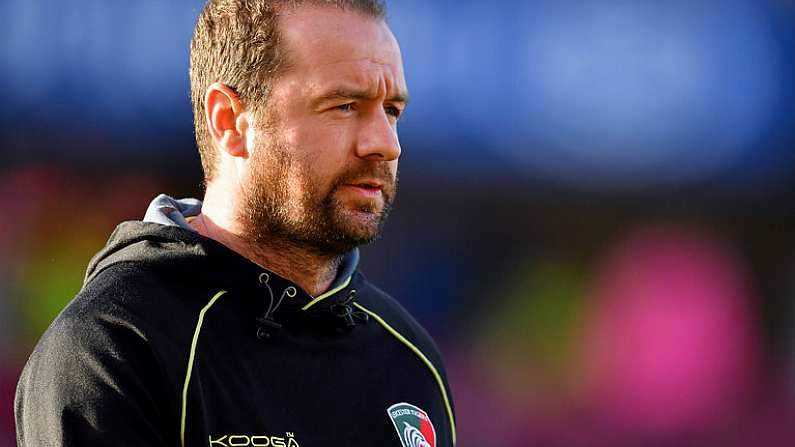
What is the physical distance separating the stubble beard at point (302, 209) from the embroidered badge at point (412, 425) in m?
0.33

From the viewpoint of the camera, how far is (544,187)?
6.97 meters

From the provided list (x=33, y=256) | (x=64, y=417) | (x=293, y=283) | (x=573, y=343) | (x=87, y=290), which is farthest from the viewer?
(x=573, y=343)

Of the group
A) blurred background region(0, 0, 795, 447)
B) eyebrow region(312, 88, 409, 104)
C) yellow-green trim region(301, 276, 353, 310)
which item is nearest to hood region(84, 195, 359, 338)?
yellow-green trim region(301, 276, 353, 310)

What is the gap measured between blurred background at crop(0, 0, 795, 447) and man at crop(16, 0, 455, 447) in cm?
440

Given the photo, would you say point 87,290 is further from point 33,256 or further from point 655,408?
point 655,408

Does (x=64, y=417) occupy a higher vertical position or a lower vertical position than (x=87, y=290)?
lower

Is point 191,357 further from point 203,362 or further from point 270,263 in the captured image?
point 270,263

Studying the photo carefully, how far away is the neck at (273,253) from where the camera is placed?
2.16 meters

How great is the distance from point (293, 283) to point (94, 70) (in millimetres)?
4727

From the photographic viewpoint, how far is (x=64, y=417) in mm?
1735

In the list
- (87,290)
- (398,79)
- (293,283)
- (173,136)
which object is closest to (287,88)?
(398,79)

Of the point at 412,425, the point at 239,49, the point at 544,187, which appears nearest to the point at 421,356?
the point at 412,425

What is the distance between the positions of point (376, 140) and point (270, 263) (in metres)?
0.31

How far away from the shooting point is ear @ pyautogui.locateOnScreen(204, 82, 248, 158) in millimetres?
2160
